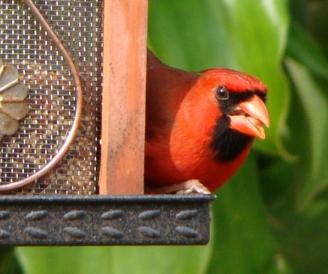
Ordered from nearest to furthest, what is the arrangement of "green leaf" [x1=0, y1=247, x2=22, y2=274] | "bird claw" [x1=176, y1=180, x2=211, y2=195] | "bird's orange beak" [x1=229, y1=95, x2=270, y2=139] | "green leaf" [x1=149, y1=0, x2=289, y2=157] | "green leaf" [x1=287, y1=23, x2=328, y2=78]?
"bird claw" [x1=176, y1=180, x2=211, y2=195], "bird's orange beak" [x1=229, y1=95, x2=270, y2=139], "green leaf" [x1=149, y1=0, x2=289, y2=157], "green leaf" [x1=287, y1=23, x2=328, y2=78], "green leaf" [x1=0, y1=247, x2=22, y2=274]

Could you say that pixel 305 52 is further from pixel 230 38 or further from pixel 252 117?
pixel 252 117

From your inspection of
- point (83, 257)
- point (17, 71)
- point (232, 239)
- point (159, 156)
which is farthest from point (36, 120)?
point (232, 239)

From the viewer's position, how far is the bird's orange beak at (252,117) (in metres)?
2.55

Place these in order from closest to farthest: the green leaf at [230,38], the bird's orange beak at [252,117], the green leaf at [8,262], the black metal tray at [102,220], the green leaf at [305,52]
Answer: the black metal tray at [102,220], the bird's orange beak at [252,117], the green leaf at [230,38], the green leaf at [305,52], the green leaf at [8,262]

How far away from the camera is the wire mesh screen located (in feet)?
7.90

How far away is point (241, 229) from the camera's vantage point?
3.41 meters

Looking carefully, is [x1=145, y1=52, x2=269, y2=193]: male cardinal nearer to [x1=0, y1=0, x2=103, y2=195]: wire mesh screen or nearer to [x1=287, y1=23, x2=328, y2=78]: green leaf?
[x1=0, y1=0, x2=103, y2=195]: wire mesh screen

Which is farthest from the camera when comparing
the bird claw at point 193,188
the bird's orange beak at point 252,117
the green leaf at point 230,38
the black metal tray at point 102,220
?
the green leaf at point 230,38

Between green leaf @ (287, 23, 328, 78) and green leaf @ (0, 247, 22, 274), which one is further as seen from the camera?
green leaf @ (0, 247, 22, 274)

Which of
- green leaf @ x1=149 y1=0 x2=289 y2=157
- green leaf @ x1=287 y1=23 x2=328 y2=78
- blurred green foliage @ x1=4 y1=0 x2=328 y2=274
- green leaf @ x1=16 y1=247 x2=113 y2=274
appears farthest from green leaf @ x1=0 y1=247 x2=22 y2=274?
green leaf @ x1=287 y1=23 x2=328 y2=78

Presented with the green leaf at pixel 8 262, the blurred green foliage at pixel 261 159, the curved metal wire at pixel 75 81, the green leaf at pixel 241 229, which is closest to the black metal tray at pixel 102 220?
the curved metal wire at pixel 75 81

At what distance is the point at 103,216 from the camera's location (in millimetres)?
2213

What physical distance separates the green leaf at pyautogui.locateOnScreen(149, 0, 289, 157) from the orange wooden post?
65cm

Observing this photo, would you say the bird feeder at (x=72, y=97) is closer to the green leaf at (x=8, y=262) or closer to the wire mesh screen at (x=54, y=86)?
the wire mesh screen at (x=54, y=86)
